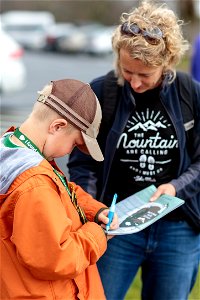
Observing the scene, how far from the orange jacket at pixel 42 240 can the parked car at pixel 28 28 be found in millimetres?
28594

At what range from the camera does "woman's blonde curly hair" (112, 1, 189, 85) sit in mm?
2301

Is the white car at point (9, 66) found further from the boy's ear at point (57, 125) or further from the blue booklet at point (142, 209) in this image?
the boy's ear at point (57, 125)

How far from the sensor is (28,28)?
32438 mm

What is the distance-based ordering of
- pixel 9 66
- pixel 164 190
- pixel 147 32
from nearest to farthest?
pixel 147 32 < pixel 164 190 < pixel 9 66

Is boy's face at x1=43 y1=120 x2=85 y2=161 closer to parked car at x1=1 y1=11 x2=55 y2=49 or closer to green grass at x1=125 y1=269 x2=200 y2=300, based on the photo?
green grass at x1=125 y1=269 x2=200 y2=300

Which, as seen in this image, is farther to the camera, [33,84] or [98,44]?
[98,44]

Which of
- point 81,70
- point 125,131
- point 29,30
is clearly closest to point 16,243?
point 125,131

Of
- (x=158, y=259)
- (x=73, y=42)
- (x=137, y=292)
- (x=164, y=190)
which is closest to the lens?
(x=164, y=190)

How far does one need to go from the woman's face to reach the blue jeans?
640 millimetres

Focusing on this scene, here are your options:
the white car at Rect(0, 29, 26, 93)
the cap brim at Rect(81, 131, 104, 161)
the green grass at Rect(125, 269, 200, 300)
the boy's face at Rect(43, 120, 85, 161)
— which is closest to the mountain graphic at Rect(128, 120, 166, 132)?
the cap brim at Rect(81, 131, 104, 161)

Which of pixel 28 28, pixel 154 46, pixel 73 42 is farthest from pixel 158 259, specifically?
pixel 28 28

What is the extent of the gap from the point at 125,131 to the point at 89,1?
129ft

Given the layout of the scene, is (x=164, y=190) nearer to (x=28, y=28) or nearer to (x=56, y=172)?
(x=56, y=172)

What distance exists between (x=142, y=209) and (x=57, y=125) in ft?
2.29
